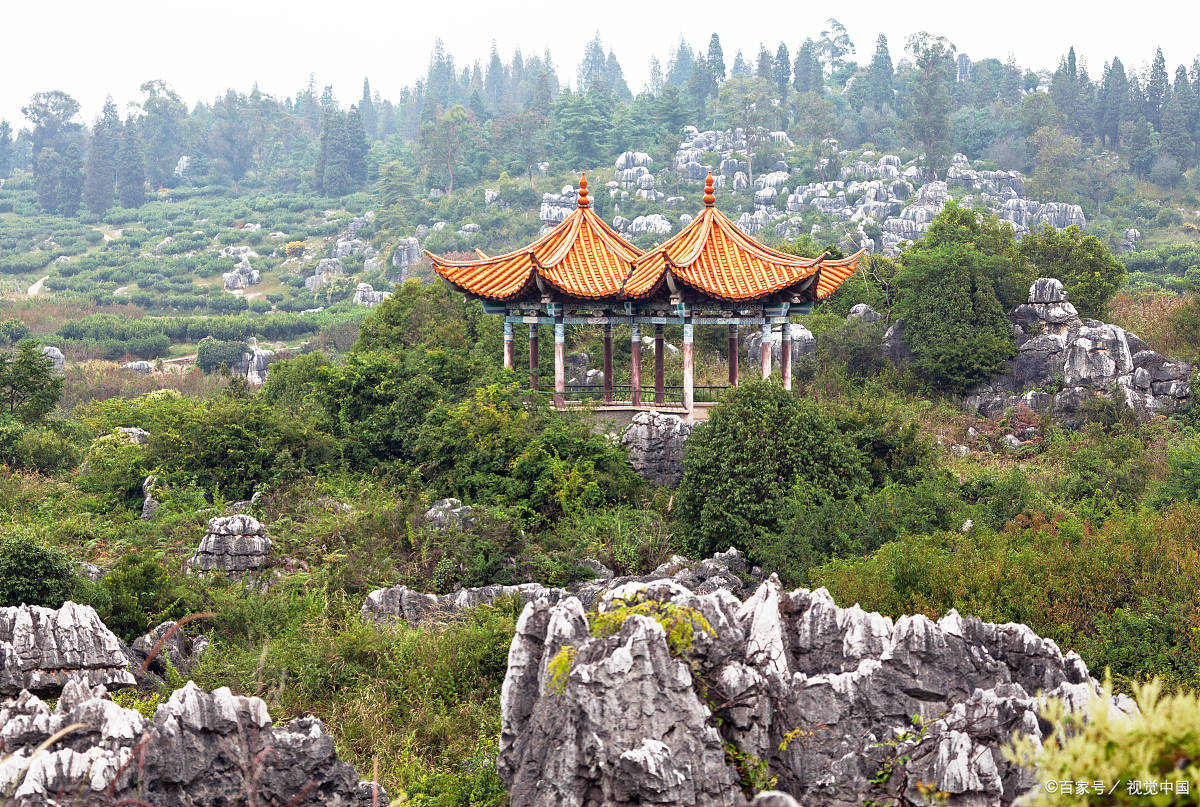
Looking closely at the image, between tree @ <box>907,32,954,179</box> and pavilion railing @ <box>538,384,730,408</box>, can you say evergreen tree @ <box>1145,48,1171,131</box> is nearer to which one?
tree @ <box>907,32,954,179</box>

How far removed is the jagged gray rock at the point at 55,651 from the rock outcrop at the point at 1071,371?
1439 cm

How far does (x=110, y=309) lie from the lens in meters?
49.4

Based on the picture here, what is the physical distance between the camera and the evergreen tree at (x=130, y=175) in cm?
7600

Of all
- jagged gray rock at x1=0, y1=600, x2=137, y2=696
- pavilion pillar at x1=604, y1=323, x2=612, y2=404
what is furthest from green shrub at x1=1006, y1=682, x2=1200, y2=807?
pavilion pillar at x1=604, y1=323, x2=612, y2=404

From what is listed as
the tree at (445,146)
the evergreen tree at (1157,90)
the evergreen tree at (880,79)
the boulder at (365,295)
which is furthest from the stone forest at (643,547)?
the evergreen tree at (880,79)

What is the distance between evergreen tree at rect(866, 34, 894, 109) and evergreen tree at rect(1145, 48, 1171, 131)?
15868 millimetres

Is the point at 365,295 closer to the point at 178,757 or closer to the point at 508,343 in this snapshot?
the point at 508,343

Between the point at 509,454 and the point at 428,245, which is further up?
the point at 428,245

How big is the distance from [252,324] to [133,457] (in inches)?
1323

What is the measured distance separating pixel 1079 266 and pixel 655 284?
1052 cm

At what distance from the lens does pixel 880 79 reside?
75.4m

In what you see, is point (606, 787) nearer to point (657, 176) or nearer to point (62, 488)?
point (62, 488)

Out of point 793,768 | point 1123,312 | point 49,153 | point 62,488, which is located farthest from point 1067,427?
point 49,153

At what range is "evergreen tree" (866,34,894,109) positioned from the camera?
245 ft
